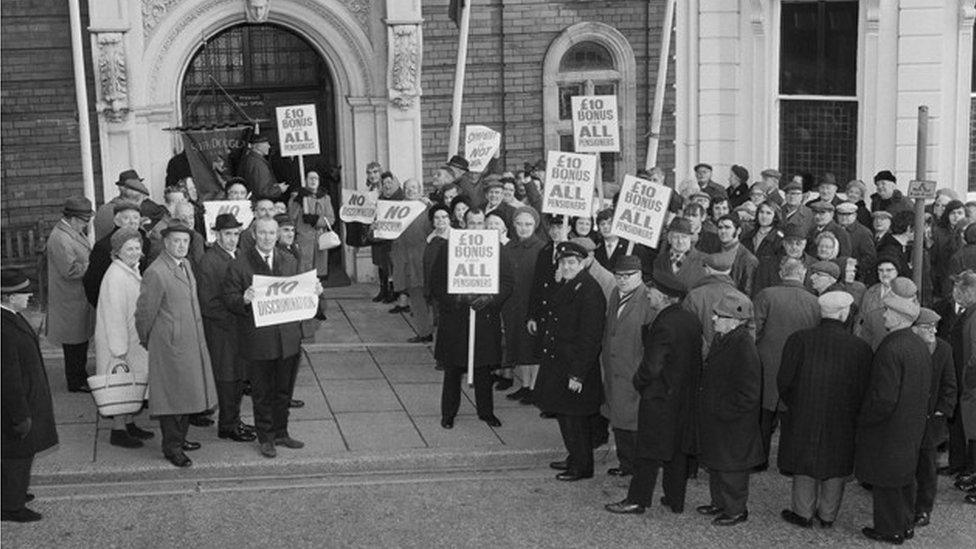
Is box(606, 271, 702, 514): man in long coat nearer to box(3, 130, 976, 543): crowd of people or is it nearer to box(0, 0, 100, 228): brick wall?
box(3, 130, 976, 543): crowd of people

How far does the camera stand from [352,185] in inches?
743

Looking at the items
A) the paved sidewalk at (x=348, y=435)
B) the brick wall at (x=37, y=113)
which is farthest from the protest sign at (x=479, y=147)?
the brick wall at (x=37, y=113)

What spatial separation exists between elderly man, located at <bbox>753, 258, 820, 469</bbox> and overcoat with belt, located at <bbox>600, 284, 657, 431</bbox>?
0.96 metres

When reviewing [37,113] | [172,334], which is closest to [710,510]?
[172,334]

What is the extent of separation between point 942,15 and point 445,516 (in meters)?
10.1

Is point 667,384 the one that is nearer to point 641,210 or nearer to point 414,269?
point 641,210

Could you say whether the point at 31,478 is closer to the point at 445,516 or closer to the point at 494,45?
the point at 445,516

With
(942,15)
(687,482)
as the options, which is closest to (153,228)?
(687,482)

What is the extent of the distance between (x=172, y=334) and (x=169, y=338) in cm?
4

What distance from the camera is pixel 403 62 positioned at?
59.6 feet

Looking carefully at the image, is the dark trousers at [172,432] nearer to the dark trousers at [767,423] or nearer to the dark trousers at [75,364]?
the dark trousers at [75,364]

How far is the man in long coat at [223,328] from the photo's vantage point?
11.5 meters

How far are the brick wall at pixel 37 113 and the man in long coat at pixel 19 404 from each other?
7.66 metres

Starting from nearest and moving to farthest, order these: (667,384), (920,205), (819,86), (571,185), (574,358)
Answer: (667,384)
(574,358)
(920,205)
(571,185)
(819,86)
